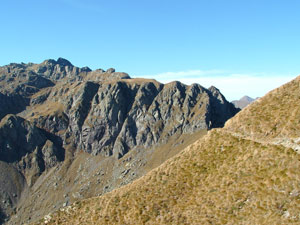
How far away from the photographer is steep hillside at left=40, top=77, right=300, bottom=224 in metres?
33.0

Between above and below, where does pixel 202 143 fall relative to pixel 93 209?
above

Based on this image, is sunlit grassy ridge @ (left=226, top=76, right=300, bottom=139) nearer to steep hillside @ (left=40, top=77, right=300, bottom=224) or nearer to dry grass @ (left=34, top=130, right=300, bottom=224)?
steep hillside @ (left=40, top=77, right=300, bottom=224)

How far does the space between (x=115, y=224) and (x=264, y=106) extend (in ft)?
118

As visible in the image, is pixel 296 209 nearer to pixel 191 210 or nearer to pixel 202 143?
pixel 191 210

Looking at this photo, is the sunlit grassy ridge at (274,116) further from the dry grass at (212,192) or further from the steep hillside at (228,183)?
the dry grass at (212,192)

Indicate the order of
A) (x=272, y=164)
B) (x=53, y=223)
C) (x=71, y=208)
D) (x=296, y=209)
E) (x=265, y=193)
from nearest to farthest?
(x=296, y=209), (x=265, y=193), (x=272, y=164), (x=53, y=223), (x=71, y=208)

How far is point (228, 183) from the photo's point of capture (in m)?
39.1

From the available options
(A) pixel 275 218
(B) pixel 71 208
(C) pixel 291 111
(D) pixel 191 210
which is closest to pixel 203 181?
(D) pixel 191 210

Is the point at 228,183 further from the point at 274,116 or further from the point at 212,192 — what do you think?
the point at 274,116

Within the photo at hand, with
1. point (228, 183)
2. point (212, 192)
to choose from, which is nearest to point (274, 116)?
point (228, 183)

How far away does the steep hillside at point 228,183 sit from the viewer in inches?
A: 1301

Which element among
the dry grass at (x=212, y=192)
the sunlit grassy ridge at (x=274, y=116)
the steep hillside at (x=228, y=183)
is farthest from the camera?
the sunlit grassy ridge at (x=274, y=116)

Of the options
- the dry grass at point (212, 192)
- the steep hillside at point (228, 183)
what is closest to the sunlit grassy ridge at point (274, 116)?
the steep hillside at point (228, 183)

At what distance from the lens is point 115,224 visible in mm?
42469
